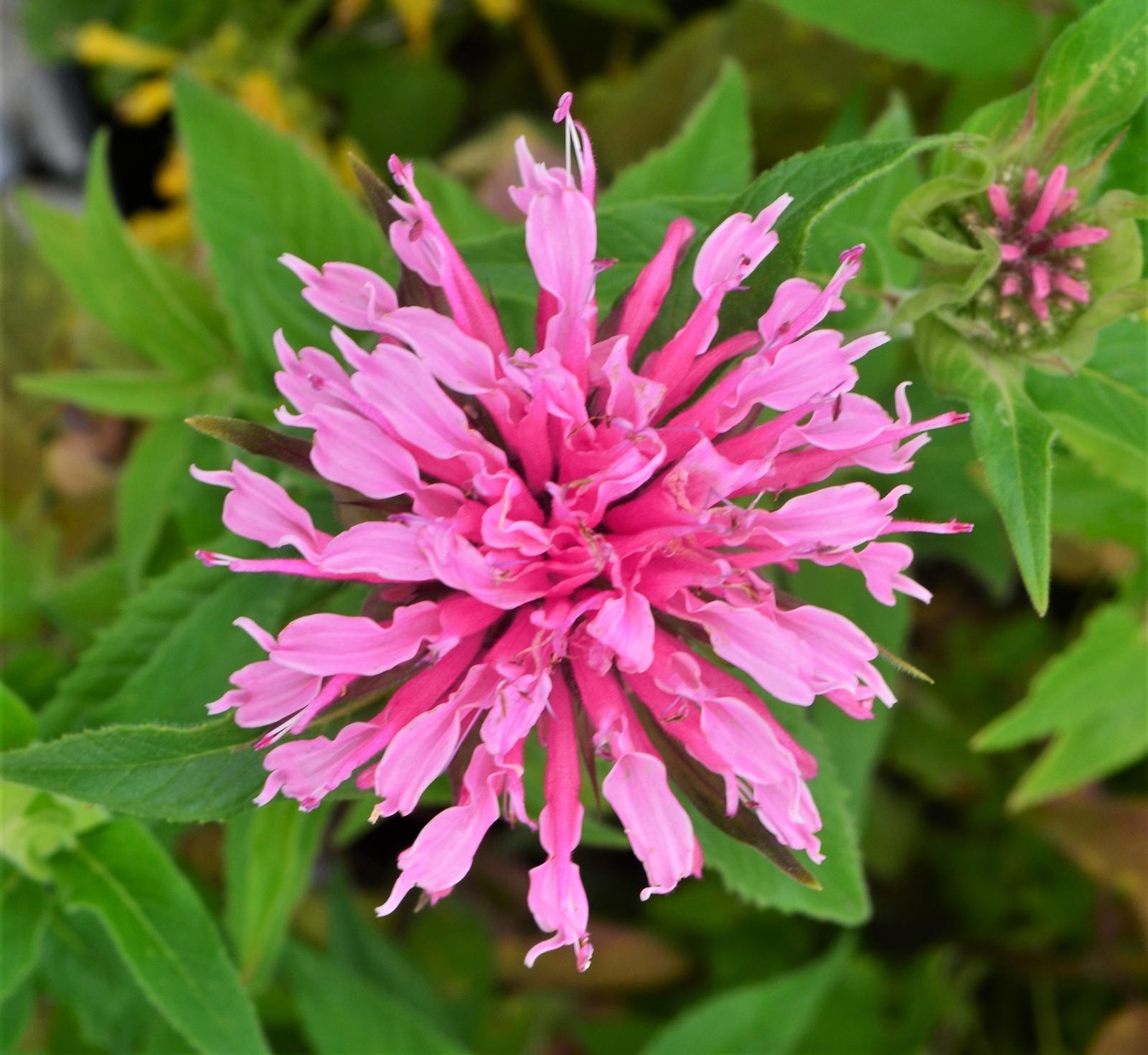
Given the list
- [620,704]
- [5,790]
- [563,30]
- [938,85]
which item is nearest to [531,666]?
[620,704]

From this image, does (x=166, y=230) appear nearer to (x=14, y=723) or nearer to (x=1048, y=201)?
(x=14, y=723)

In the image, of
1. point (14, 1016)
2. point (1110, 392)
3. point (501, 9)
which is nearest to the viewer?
point (1110, 392)

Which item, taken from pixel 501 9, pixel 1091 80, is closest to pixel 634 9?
pixel 501 9

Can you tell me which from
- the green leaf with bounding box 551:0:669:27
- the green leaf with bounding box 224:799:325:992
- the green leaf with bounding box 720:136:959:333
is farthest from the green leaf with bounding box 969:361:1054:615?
the green leaf with bounding box 551:0:669:27

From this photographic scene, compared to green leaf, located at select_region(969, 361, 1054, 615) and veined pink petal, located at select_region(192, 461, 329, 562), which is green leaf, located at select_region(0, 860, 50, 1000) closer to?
veined pink petal, located at select_region(192, 461, 329, 562)

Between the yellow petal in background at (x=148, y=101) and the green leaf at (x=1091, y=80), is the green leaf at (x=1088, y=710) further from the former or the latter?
the yellow petal in background at (x=148, y=101)

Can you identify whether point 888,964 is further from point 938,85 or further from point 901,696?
point 938,85

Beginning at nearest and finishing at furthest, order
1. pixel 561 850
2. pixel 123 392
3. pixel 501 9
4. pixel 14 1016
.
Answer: pixel 561 850 → pixel 14 1016 → pixel 123 392 → pixel 501 9
